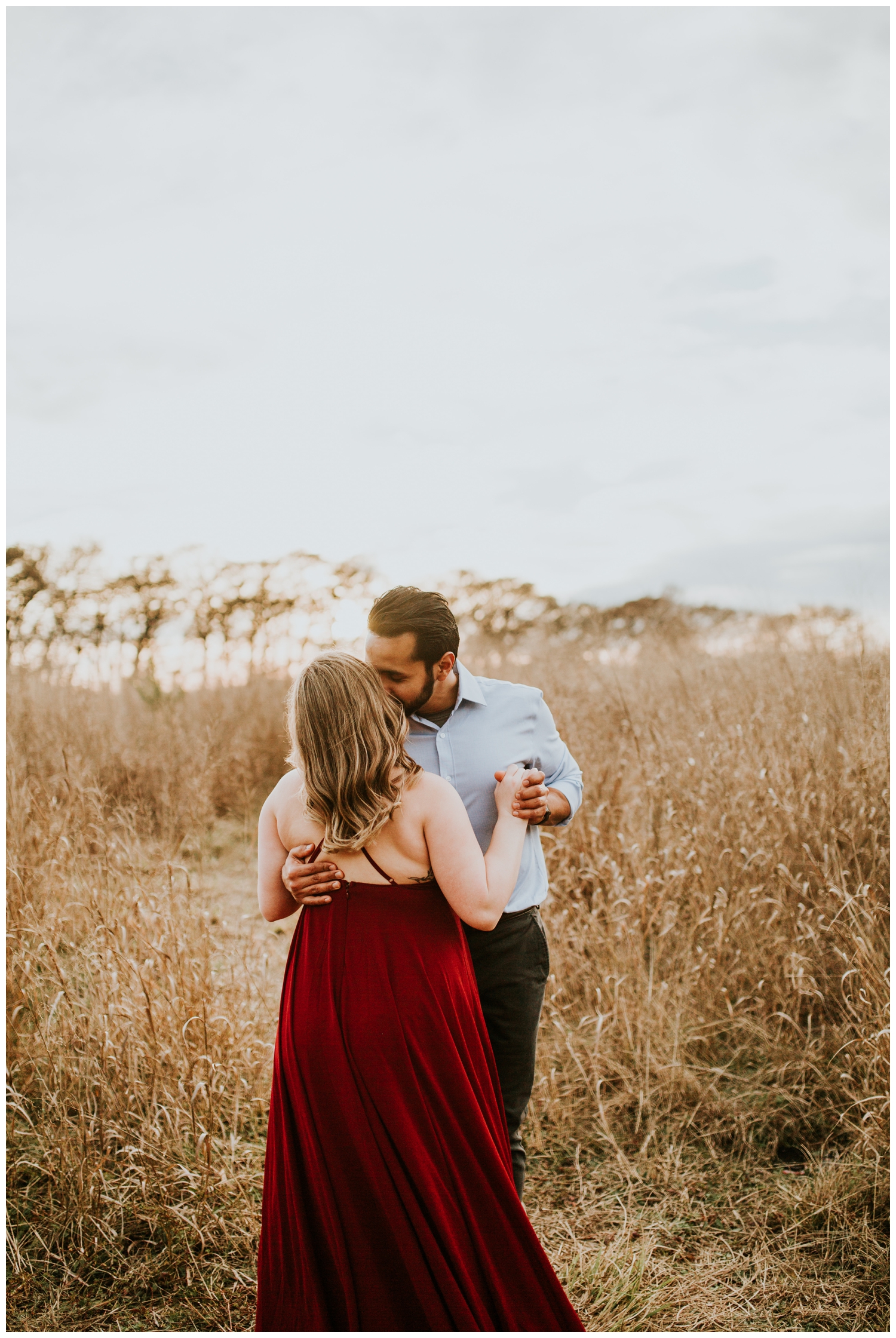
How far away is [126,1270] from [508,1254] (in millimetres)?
1429

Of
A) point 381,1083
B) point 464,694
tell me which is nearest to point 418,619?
point 464,694

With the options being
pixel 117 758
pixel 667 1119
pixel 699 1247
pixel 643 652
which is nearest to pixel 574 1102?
pixel 667 1119

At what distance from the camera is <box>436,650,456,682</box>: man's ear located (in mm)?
2133

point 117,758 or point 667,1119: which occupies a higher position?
point 117,758

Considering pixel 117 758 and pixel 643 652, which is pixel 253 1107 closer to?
pixel 117 758

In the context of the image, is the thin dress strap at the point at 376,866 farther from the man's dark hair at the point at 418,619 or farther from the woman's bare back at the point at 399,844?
the man's dark hair at the point at 418,619

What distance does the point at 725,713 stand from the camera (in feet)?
16.0

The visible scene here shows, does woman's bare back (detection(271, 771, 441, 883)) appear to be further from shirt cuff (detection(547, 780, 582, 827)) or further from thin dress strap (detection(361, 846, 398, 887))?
shirt cuff (detection(547, 780, 582, 827))

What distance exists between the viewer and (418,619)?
81.7 inches

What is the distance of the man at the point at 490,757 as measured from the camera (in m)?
2.09

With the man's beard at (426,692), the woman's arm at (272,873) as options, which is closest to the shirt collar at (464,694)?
the man's beard at (426,692)

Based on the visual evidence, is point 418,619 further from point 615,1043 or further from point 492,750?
point 615,1043

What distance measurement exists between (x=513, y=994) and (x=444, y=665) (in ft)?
3.09

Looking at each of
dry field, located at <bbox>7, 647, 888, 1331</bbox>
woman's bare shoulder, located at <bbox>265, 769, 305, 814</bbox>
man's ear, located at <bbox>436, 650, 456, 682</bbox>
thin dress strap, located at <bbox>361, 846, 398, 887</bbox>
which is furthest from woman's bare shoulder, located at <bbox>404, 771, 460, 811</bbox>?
dry field, located at <bbox>7, 647, 888, 1331</bbox>
